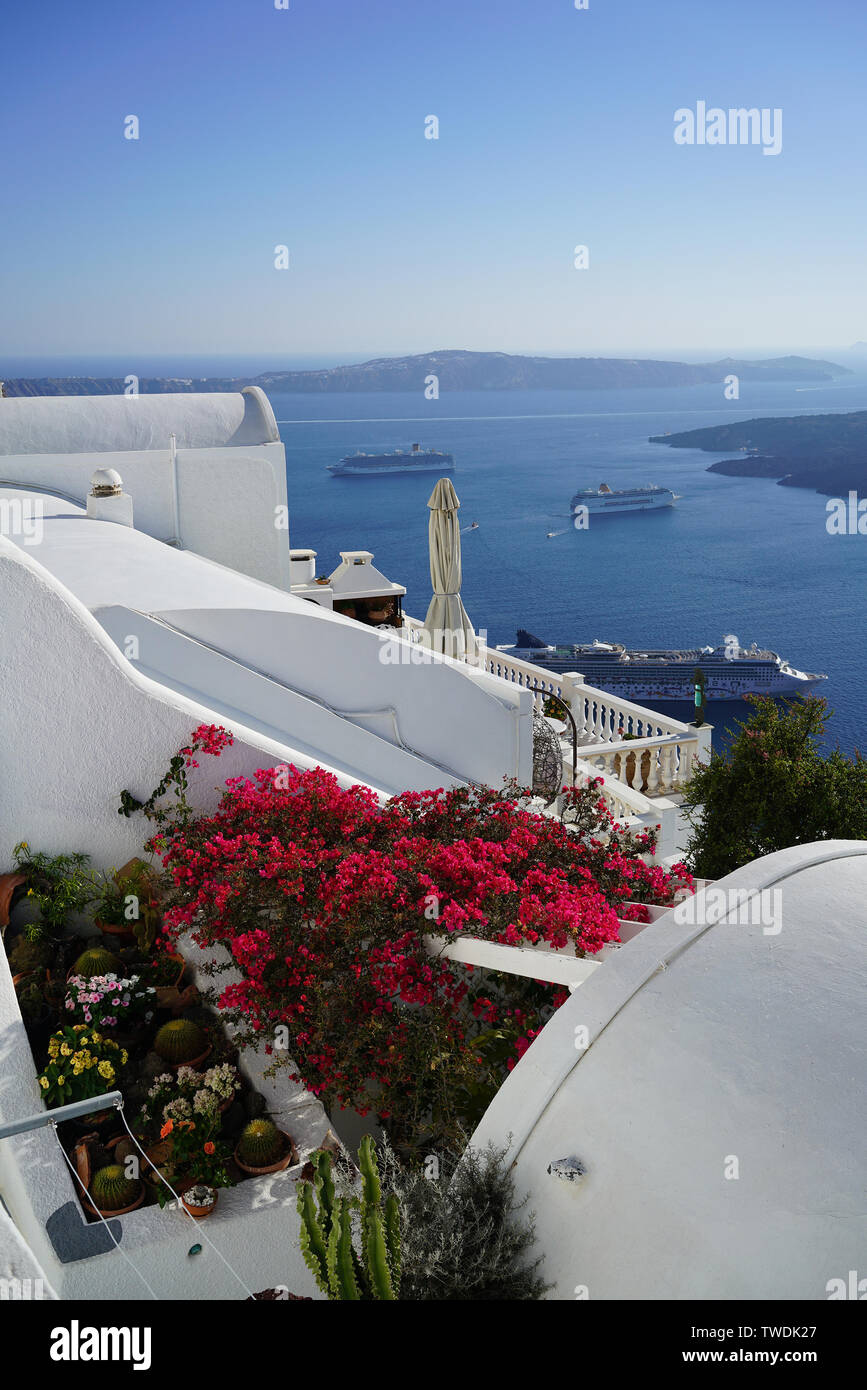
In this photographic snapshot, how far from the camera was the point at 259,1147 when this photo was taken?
4.35 meters

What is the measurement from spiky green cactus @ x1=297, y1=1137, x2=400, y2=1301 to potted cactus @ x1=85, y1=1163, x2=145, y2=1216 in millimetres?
1109

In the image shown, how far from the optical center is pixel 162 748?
566 cm

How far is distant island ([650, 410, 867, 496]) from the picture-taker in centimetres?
11875

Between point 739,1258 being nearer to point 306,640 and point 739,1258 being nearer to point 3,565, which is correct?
point 3,565

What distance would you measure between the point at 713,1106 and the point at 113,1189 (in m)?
2.54

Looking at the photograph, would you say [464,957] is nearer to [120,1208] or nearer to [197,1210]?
[197,1210]

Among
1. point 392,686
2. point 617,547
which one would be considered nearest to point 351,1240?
point 392,686

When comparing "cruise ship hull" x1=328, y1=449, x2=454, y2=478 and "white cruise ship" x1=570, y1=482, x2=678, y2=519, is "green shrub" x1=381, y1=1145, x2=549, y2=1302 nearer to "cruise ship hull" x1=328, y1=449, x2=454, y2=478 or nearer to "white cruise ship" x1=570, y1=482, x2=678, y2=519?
"white cruise ship" x1=570, y1=482, x2=678, y2=519

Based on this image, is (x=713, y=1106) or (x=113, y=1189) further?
(x=113, y=1189)

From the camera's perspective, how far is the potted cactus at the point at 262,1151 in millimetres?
4336

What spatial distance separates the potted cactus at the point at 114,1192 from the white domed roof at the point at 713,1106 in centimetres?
157

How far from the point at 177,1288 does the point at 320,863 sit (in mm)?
1848

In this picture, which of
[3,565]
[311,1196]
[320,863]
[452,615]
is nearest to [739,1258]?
[311,1196]

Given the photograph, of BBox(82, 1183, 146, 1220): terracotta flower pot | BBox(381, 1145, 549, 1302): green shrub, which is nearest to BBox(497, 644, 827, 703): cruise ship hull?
BBox(82, 1183, 146, 1220): terracotta flower pot
